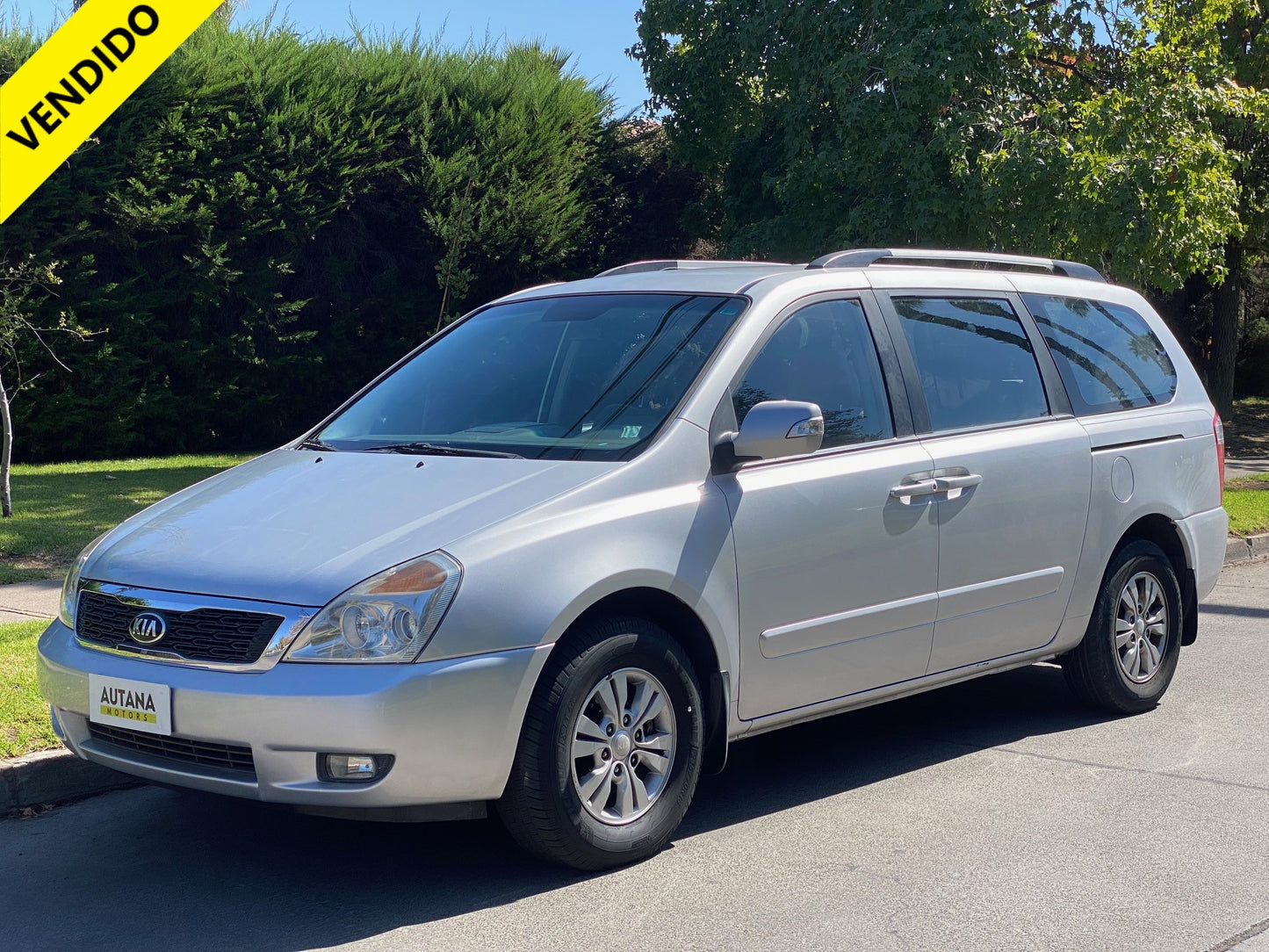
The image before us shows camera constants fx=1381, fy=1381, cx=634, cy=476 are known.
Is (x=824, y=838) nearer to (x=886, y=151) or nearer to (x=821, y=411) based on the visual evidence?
(x=821, y=411)

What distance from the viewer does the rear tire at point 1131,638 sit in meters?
5.96

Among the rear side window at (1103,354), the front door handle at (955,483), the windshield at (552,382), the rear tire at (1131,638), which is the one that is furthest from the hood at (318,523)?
the rear tire at (1131,638)

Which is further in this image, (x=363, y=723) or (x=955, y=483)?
(x=955, y=483)

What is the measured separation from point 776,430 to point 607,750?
117cm

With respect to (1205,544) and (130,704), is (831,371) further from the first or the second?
(130,704)

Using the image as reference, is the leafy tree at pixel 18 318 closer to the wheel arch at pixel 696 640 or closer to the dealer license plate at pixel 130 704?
the dealer license plate at pixel 130 704

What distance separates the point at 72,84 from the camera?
43.6ft

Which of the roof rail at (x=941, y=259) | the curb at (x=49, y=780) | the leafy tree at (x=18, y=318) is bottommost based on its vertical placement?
the curb at (x=49, y=780)

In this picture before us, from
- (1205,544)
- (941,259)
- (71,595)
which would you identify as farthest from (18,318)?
(1205,544)

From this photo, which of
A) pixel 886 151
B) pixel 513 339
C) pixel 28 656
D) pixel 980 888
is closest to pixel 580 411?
pixel 513 339

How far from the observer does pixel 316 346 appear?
17.4 meters

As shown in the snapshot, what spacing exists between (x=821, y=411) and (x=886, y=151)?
10454mm

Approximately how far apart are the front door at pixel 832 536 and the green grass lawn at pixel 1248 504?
7.43m

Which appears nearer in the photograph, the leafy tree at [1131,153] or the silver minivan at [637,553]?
the silver minivan at [637,553]
